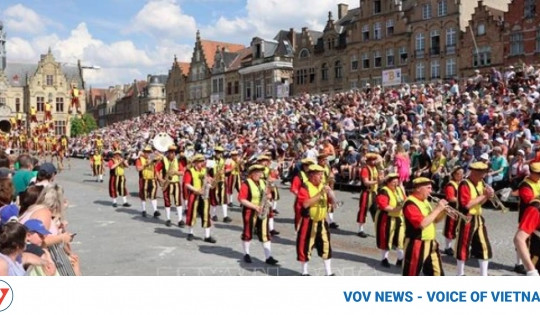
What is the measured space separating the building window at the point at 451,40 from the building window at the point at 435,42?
0.65 meters

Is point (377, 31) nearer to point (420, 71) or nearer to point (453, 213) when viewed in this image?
point (420, 71)

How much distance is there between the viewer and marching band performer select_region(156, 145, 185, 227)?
12741mm

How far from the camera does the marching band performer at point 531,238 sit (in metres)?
5.16

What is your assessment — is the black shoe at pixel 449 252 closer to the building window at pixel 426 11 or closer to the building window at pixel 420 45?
the building window at pixel 420 45

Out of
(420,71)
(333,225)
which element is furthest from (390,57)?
(333,225)

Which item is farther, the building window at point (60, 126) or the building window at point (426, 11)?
the building window at point (60, 126)

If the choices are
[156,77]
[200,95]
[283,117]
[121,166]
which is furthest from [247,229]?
[156,77]

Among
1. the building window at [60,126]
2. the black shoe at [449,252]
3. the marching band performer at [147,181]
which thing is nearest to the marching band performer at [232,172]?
the marching band performer at [147,181]

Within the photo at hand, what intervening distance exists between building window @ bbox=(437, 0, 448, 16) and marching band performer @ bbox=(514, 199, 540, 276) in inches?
1373

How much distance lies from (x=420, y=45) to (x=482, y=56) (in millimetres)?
5109

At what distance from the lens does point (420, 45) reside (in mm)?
39531

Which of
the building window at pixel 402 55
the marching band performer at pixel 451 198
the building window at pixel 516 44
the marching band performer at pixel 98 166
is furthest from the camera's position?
the building window at pixel 402 55

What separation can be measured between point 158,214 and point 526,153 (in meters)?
9.58
